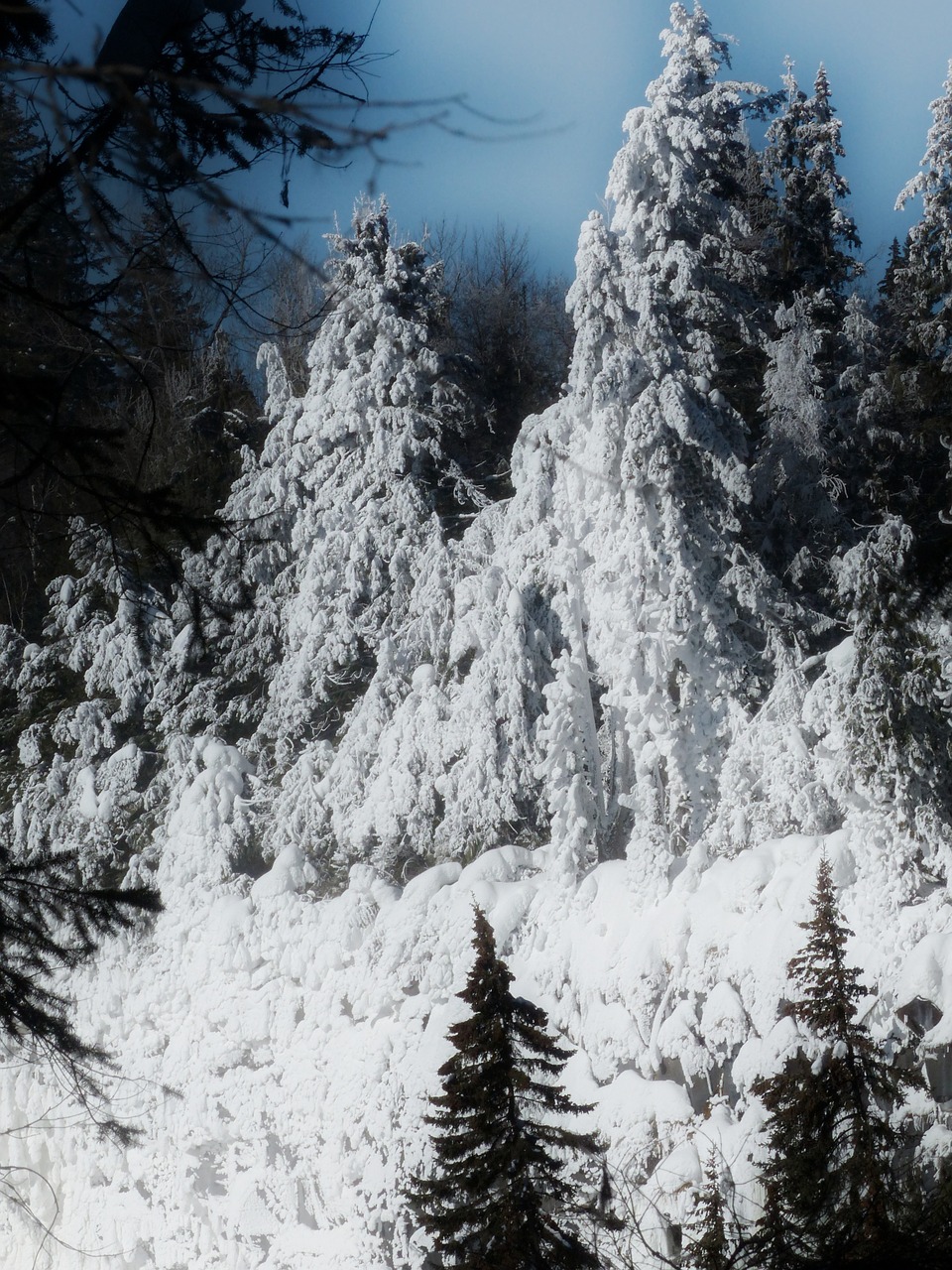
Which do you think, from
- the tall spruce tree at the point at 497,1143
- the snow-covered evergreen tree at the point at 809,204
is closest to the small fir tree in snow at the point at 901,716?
the tall spruce tree at the point at 497,1143

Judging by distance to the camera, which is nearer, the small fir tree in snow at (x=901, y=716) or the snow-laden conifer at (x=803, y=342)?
the small fir tree in snow at (x=901, y=716)

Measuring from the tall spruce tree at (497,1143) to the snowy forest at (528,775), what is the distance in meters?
0.04

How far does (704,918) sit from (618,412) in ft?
20.5

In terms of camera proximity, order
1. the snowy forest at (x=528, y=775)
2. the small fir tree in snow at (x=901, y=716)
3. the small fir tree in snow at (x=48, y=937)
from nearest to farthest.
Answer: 1. the small fir tree in snow at (x=48, y=937)
2. the snowy forest at (x=528, y=775)
3. the small fir tree in snow at (x=901, y=716)

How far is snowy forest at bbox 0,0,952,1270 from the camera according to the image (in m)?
7.09

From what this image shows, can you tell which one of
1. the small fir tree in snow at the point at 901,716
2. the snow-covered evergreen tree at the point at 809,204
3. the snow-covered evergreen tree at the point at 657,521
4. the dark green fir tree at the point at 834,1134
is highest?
the snow-covered evergreen tree at the point at 809,204

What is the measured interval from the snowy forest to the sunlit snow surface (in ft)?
0.16

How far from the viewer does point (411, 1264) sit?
1002 cm

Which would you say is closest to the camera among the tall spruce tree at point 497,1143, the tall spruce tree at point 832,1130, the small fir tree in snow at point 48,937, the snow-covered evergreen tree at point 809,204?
the small fir tree in snow at point 48,937

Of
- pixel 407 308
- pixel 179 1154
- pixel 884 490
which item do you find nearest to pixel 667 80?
pixel 407 308

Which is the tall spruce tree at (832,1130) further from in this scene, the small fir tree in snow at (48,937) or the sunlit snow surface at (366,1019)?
the small fir tree in snow at (48,937)

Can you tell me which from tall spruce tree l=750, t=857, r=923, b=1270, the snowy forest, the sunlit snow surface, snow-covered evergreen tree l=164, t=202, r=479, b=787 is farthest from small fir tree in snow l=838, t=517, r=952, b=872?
snow-covered evergreen tree l=164, t=202, r=479, b=787

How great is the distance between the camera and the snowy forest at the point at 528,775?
709 centimetres

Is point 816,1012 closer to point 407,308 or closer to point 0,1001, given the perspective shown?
point 0,1001
